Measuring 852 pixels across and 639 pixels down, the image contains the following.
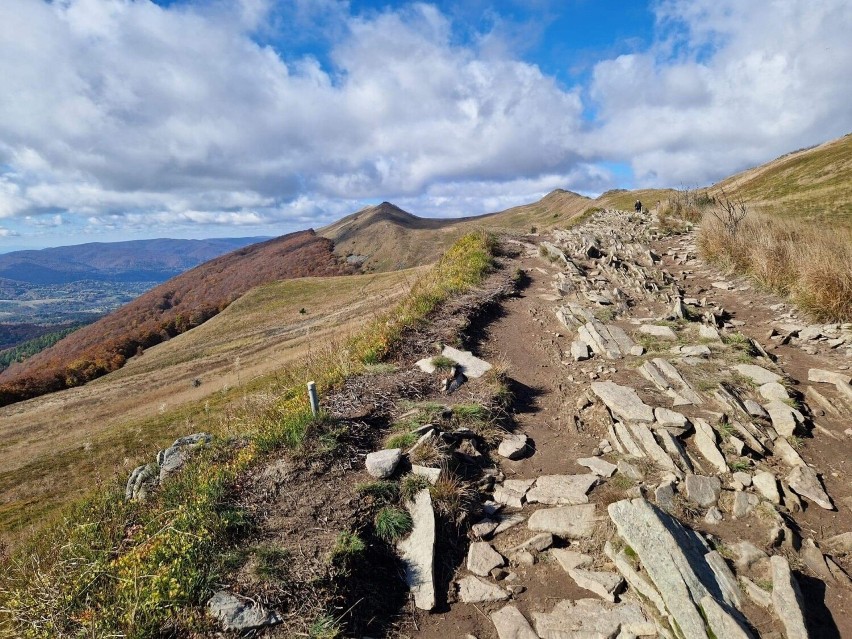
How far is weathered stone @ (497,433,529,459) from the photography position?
6250mm

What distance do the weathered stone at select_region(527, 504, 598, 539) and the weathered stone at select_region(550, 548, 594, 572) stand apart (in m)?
0.20

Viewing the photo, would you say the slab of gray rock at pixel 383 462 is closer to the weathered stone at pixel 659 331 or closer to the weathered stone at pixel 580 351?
the weathered stone at pixel 580 351

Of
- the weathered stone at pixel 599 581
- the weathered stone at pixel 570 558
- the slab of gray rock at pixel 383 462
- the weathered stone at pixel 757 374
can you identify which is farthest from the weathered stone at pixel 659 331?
the slab of gray rock at pixel 383 462

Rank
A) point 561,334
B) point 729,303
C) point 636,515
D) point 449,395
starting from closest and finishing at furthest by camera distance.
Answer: point 636,515 < point 449,395 < point 561,334 < point 729,303

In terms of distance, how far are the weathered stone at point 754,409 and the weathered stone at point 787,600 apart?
2.92m

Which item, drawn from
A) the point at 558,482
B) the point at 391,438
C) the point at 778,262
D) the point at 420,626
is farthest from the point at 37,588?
the point at 778,262

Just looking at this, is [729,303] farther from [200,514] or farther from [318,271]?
[318,271]

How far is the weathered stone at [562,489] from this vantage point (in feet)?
17.4

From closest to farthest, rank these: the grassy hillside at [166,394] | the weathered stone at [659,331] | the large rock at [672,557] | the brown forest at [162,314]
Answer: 1. the large rock at [672,557]
2. the weathered stone at [659,331]
3. the grassy hillside at [166,394]
4. the brown forest at [162,314]

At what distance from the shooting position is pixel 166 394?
39156 mm

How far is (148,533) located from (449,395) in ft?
15.2

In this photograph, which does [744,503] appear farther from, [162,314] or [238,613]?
[162,314]

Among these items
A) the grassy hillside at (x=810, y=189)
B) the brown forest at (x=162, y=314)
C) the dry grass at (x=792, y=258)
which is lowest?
the brown forest at (x=162, y=314)

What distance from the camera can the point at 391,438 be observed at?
6.09 m
